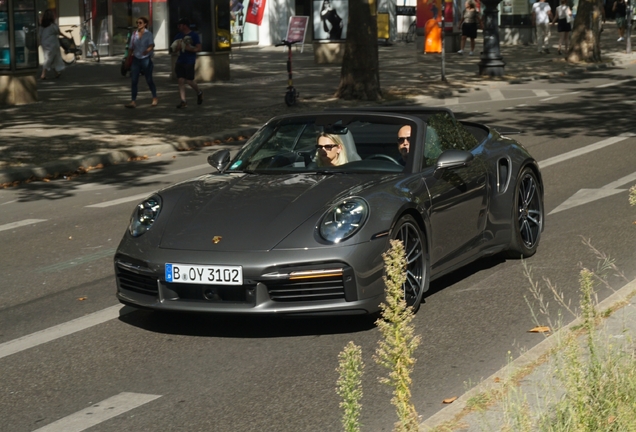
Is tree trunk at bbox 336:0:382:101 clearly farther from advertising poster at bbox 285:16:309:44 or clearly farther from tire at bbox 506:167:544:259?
tire at bbox 506:167:544:259

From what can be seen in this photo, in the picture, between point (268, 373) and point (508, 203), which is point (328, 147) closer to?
point (508, 203)

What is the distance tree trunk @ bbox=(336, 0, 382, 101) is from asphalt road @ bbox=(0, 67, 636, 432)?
13.0 m

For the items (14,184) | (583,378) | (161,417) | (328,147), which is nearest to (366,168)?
(328,147)

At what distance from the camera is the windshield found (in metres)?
7.98

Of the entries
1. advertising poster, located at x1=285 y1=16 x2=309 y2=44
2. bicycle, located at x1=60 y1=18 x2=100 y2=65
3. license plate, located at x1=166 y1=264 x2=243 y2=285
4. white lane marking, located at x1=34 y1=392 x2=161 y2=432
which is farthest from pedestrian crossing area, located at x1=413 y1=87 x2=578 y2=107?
white lane marking, located at x1=34 y1=392 x2=161 y2=432

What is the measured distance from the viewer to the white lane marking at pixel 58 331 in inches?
274

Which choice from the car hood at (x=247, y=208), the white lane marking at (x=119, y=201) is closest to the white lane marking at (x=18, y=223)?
the white lane marking at (x=119, y=201)

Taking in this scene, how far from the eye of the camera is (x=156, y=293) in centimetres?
702

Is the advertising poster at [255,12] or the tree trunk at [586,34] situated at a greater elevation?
the advertising poster at [255,12]

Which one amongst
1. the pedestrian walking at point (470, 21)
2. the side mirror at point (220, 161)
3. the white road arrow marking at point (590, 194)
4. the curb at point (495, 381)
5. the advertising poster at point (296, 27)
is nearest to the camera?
the curb at point (495, 381)

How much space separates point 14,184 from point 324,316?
30.2ft

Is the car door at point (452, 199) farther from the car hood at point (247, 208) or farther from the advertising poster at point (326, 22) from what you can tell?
the advertising poster at point (326, 22)

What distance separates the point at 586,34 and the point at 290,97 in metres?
16.0

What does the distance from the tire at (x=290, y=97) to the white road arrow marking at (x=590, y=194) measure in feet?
34.2
